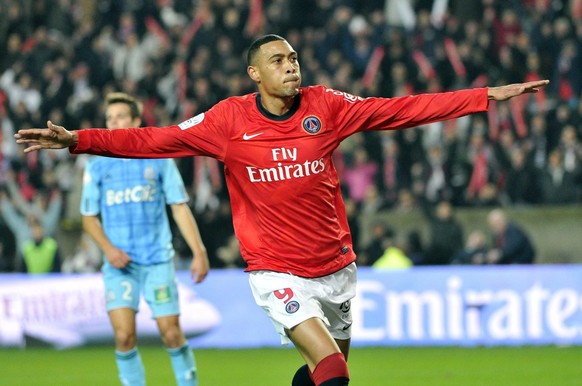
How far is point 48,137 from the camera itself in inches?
263

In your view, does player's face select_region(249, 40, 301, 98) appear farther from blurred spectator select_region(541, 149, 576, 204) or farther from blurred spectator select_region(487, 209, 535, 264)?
blurred spectator select_region(541, 149, 576, 204)

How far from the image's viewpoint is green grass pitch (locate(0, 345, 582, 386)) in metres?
11.8

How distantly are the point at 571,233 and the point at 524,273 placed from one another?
3021 mm

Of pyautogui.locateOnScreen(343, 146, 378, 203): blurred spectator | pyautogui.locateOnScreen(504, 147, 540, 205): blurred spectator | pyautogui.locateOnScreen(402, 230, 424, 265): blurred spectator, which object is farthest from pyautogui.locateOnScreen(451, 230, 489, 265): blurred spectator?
pyautogui.locateOnScreen(343, 146, 378, 203): blurred spectator

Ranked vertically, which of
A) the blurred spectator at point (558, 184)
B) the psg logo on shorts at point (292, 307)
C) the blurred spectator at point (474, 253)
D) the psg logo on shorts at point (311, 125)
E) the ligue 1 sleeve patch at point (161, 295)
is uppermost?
the psg logo on shorts at point (311, 125)

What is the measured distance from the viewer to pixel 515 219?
18.0 metres

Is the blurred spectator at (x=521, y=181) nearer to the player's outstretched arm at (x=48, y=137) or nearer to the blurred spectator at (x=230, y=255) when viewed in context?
the blurred spectator at (x=230, y=255)

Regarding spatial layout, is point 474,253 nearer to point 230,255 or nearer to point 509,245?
point 509,245

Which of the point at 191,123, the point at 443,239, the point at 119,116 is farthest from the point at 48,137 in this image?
the point at 443,239

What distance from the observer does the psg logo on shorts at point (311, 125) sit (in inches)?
283

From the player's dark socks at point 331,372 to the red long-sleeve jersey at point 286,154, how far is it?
2.06ft

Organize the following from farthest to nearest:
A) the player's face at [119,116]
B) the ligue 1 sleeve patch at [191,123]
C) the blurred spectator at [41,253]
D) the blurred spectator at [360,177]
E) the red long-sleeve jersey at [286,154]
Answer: the blurred spectator at [360,177] < the blurred spectator at [41,253] < the player's face at [119,116] < the ligue 1 sleeve patch at [191,123] < the red long-sleeve jersey at [286,154]

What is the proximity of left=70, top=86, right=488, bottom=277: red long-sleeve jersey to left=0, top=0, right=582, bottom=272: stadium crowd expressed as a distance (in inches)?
402

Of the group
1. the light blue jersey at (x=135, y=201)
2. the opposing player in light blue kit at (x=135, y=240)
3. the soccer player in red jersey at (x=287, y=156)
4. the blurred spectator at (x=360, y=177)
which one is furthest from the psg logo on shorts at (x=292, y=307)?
the blurred spectator at (x=360, y=177)
